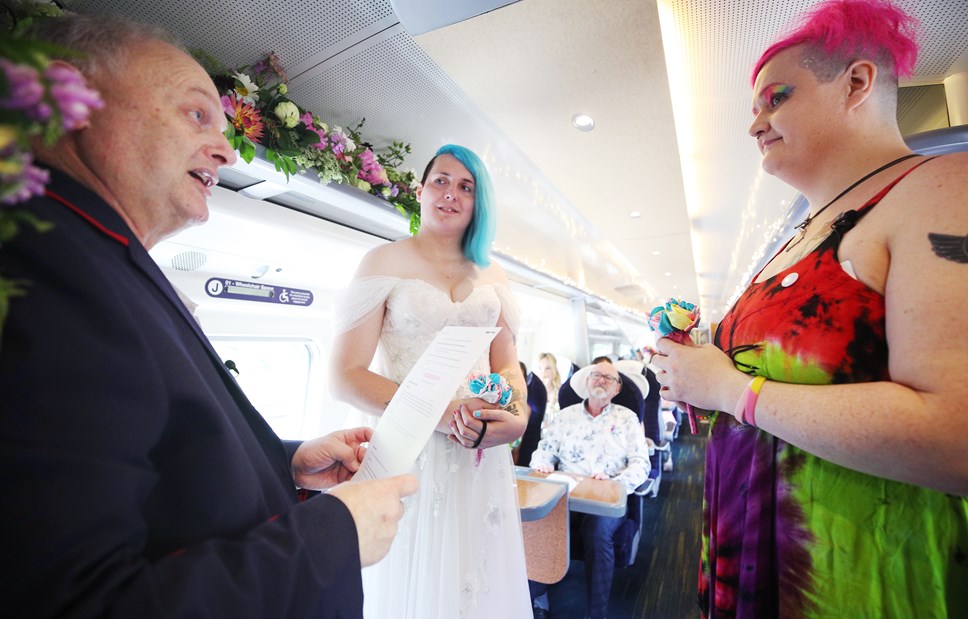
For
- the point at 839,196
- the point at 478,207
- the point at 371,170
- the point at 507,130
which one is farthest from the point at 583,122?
the point at 839,196

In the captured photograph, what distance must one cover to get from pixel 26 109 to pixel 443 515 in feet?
4.88

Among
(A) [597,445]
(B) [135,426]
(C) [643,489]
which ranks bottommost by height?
(C) [643,489]

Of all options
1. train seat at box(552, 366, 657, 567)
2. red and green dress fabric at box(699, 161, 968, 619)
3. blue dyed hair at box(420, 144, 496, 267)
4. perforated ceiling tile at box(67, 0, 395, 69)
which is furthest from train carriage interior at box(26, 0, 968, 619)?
red and green dress fabric at box(699, 161, 968, 619)

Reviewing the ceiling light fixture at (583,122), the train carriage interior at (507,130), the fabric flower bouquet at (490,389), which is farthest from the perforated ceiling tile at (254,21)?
the fabric flower bouquet at (490,389)

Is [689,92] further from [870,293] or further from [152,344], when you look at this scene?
[152,344]

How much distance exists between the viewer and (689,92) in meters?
2.32

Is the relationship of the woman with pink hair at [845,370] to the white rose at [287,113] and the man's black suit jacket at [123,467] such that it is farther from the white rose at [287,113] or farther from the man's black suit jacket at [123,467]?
the white rose at [287,113]

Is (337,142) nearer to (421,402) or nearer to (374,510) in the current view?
(421,402)

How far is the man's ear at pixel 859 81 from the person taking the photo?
102 centimetres

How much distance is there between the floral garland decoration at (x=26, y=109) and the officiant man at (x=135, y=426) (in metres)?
0.17

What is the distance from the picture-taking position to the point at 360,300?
1629mm

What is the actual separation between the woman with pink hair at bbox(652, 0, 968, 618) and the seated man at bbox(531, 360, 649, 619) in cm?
244

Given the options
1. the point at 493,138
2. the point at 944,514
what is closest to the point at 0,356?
the point at 944,514

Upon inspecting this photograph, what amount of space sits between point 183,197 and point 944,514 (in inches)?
62.7
